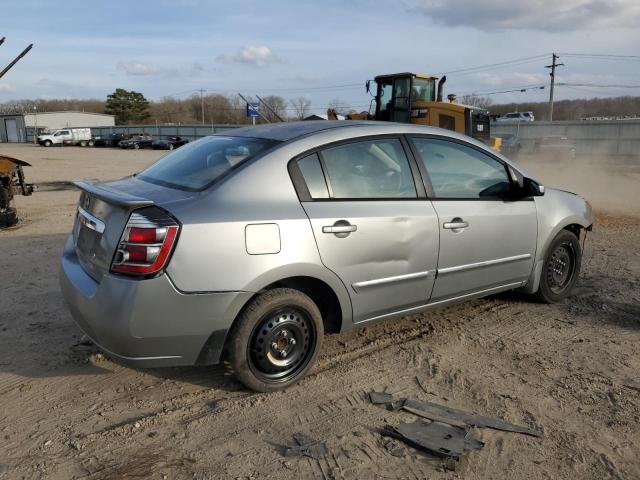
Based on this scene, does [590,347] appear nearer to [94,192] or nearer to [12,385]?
[94,192]

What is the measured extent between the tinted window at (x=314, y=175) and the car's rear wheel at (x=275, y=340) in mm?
659

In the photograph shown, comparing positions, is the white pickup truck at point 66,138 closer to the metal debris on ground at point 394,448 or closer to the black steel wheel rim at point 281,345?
the black steel wheel rim at point 281,345

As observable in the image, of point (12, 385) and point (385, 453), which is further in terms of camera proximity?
point (12, 385)

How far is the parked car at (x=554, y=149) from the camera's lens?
79.2 ft

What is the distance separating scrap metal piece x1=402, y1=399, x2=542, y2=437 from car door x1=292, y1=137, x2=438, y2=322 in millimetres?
744

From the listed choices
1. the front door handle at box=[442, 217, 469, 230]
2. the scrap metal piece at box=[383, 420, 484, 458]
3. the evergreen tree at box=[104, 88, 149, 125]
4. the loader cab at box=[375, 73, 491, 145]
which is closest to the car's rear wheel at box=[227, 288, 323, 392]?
the scrap metal piece at box=[383, 420, 484, 458]

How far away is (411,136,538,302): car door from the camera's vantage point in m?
4.00

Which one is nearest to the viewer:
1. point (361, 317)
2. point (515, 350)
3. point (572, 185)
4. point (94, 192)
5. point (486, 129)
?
point (94, 192)

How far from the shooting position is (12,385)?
351 centimetres

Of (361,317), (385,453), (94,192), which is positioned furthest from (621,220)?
(94,192)

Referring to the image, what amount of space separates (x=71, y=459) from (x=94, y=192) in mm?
1577

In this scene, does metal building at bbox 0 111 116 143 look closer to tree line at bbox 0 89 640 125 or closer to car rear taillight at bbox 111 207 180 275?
tree line at bbox 0 89 640 125

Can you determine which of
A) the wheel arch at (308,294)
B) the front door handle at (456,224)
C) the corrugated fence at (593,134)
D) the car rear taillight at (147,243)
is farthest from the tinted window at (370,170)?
the corrugated fence at (593,134)

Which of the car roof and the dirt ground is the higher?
the car roof
